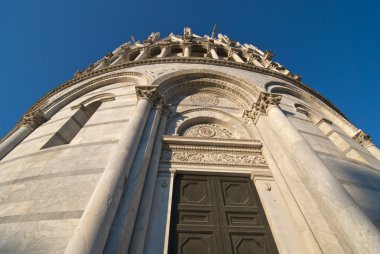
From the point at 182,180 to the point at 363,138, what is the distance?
7.90 metres

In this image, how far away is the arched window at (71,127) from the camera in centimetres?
637

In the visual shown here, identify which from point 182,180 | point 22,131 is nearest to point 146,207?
point 182,180

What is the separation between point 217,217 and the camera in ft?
14.2

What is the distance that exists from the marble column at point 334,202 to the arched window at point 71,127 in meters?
6.42

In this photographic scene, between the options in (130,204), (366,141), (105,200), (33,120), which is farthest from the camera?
(366,141)

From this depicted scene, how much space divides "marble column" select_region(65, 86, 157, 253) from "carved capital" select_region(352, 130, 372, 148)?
8653mm

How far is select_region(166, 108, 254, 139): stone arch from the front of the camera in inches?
266

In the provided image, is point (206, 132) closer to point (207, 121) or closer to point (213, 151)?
point (207, 121)

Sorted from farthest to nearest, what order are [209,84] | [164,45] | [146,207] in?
[164,45] → [209,84] → [146,207]

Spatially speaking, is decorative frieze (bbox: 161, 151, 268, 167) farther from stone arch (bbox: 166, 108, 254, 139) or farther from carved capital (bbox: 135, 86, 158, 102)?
carved capital (bbox: 135, 86, 158, 102)

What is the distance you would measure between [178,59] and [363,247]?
8.79 m

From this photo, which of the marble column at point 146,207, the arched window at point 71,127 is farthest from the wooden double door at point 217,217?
the arched window at point 71,127

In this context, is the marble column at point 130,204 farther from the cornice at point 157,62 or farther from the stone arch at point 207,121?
the cornice at point 157,62

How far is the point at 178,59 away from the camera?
968 centimetres
